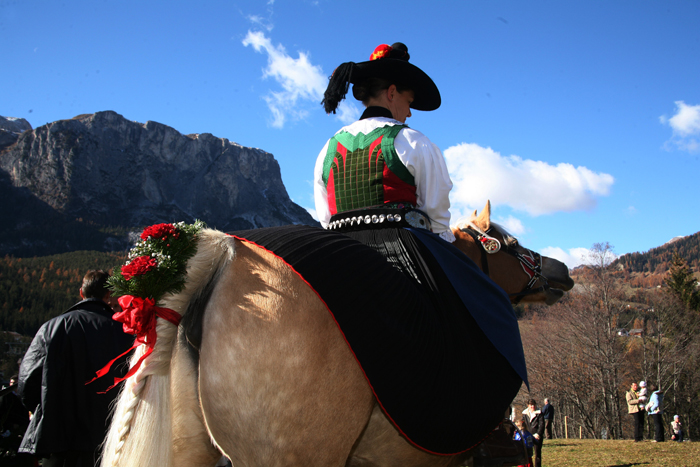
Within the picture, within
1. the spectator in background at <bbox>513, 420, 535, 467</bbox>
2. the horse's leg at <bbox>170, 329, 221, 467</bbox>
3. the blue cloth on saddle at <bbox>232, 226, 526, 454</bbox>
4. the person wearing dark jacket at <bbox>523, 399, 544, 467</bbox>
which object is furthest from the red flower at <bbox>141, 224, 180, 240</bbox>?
the person wearing dark jacket at <bbox>523, 399, 544, 467</bbox>

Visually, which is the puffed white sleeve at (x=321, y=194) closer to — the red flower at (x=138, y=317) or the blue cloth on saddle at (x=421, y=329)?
the blue cloth on saddle at (x=421, y=329)

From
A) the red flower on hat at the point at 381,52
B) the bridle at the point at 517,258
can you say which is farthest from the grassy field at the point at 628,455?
the red flower on hat at the point at 381,52

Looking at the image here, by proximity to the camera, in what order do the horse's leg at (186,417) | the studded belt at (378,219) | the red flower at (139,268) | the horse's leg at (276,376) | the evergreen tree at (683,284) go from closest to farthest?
the horse's leg at (276,376)
the red flower at (139,268)
the horse's leg at (186,417)
the studded belt at (378,219)
the evergreen tree at (683,284)

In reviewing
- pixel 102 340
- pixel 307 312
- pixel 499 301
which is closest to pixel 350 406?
pixel 307 312

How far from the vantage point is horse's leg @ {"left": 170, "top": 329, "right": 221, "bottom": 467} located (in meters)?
1.88

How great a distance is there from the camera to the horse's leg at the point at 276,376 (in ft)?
5.44

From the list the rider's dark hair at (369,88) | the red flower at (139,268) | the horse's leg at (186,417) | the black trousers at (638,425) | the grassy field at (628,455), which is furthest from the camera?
the black trousers at (638,425)

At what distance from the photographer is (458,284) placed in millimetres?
2404

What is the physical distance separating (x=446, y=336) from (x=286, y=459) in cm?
93

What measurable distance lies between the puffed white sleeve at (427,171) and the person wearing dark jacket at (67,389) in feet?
8.59

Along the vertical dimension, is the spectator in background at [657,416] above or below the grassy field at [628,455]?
above

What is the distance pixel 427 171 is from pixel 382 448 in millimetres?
1465

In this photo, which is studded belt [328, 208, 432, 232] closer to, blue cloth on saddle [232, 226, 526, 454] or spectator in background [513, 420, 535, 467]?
blue cloth on saddle [232, 226, 526, 454]

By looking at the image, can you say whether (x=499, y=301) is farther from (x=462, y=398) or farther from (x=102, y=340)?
(x=102, y=340)
